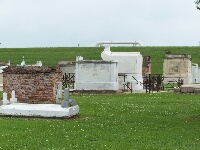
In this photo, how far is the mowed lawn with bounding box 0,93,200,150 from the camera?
11555 mm

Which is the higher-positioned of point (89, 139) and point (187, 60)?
point (187, 60)

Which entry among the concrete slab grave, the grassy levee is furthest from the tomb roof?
the grassy levee

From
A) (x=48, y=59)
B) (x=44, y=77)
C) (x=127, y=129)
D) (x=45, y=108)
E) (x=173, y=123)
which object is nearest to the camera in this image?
(x=127, y=129)

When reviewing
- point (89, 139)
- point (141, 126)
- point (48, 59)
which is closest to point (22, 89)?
point (141, 126)

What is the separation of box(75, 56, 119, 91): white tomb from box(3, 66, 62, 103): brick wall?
10289 mm

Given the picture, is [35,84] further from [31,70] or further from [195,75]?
[195,75]

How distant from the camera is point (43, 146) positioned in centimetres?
1132

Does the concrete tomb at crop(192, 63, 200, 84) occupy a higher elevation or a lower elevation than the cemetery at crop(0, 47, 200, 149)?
higher

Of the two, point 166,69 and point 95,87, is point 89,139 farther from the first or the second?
point 166,69

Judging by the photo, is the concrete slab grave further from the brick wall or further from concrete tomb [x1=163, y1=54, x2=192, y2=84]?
concrete tomb [x1=163, y1=54, x2=192, y2=84]

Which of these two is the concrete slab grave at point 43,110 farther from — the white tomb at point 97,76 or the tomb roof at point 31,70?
the white tomb at point 97,76

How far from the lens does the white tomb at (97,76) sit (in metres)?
31.7

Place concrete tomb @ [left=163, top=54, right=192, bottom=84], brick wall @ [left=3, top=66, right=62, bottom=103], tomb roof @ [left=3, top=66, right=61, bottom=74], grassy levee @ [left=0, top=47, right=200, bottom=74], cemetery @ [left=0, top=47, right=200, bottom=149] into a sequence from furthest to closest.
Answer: grassy levee @ [left=0, top=47, right=200, bottom=74], concrete tomb @ [left=163, top=54, right=192, bottom=84], tomb roof @ [left=3, top=66, right=61, bottom=74], brick wall @ [left=3, top=66, right=62, bottom=103], cemetery @ [left=0, top=47, right=200, bottom=149]

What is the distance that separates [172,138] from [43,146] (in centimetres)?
329
